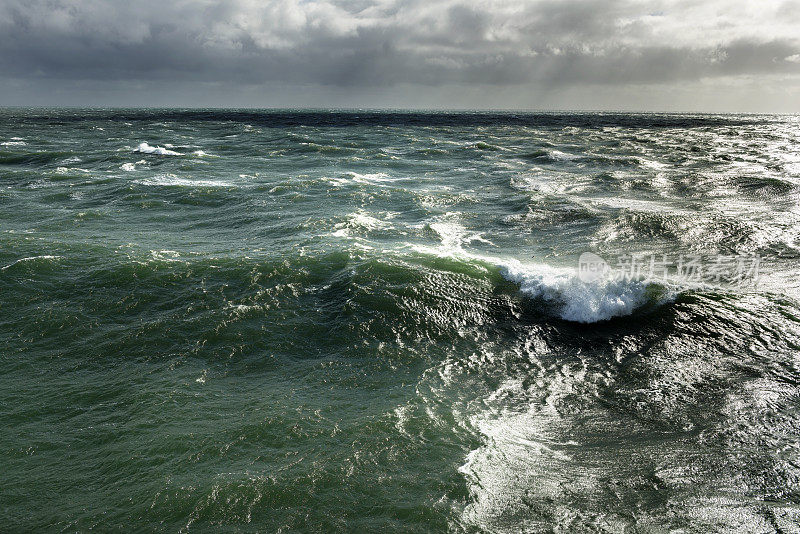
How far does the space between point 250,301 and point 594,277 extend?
9.68 m

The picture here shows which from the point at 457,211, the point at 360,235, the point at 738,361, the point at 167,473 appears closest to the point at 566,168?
the point at 457,211

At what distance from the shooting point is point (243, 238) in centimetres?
1889

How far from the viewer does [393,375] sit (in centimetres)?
1004

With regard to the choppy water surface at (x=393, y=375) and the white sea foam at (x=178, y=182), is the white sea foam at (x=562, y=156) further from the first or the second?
the white sea foam at (x=178, y=182)

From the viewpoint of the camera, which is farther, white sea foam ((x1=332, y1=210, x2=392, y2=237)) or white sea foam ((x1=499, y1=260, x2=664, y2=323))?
white sea foam ((x1=332, y1=210, x2=392, y2=237))

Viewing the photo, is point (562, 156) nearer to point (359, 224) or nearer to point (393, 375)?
point (359, 224)

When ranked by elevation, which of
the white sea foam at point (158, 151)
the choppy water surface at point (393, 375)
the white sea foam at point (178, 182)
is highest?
the white sea foam at point (158, 151)

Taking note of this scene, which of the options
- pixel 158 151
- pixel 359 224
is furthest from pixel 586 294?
pixel 158 151

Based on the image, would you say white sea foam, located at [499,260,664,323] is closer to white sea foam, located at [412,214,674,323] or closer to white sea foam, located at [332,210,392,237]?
white sea foam, located at [412,214,674,323]

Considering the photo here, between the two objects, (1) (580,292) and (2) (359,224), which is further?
(2) (359,224)

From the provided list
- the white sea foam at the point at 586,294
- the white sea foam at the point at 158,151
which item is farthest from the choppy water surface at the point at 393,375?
the white sea foam at the point at 158,151

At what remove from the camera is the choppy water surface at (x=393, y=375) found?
6.78 m

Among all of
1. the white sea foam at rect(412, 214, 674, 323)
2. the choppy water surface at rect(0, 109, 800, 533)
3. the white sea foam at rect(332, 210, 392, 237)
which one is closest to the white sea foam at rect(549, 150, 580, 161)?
the choppy water surface at rect(0, 109, 800, 533)

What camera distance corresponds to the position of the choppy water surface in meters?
6.78
